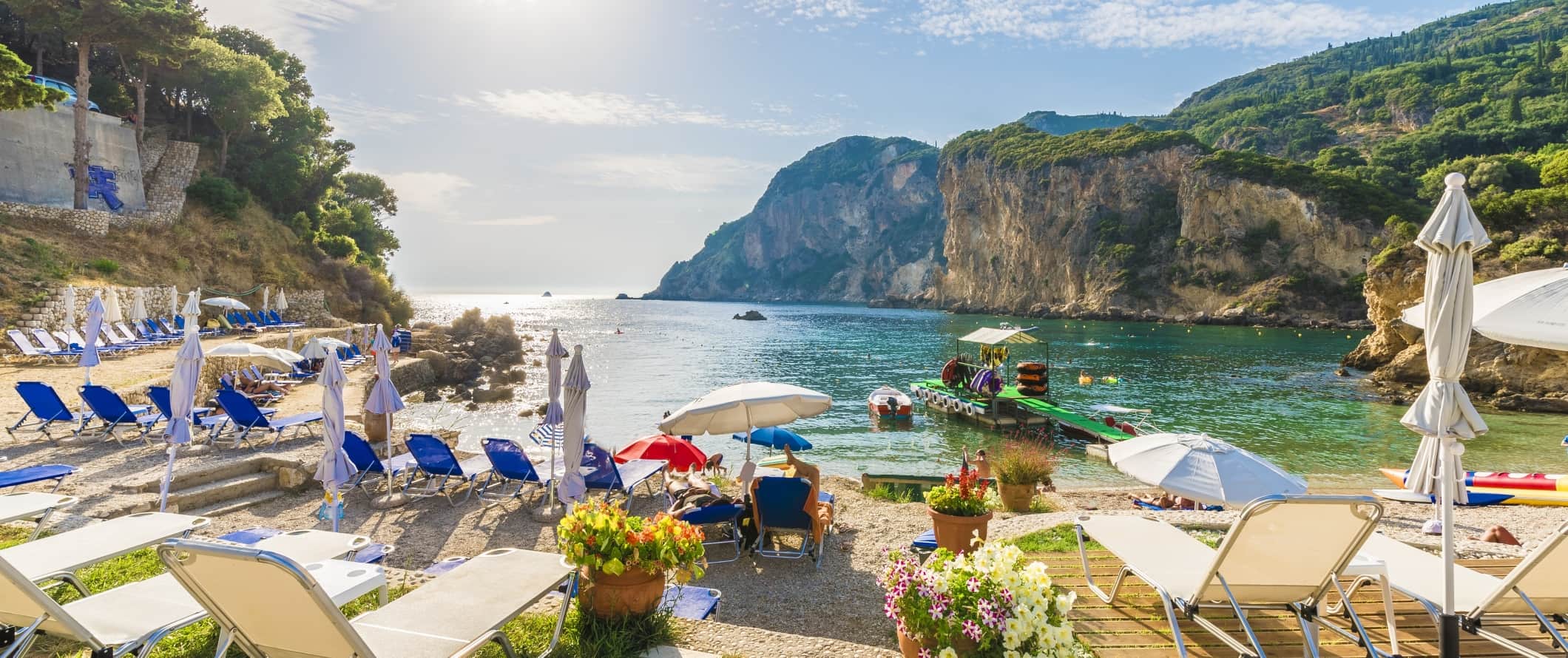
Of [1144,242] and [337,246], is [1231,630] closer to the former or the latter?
[337,246]

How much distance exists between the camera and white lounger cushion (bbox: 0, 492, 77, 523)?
4992 millimetres

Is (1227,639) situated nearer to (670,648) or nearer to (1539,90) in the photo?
(670,648)

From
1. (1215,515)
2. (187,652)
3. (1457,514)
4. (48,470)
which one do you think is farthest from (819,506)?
(1457,514)

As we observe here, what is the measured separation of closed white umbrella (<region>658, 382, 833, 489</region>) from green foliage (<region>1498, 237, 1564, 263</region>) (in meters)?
36.6

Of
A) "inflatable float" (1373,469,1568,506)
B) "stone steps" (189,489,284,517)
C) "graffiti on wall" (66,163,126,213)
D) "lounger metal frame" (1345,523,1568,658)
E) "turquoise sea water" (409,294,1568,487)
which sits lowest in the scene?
"turquoise sea water" (409,294,1568,487)

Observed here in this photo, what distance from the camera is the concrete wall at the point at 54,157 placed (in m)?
26.1

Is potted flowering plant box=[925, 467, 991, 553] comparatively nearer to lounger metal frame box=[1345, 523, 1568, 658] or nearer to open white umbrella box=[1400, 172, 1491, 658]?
lounger metal frame box=[1345, 523, 1568, 658]

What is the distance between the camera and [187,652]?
3.77 metres

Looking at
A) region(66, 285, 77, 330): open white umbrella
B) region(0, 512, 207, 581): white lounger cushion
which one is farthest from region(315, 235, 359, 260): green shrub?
region(0, 512, 207, 581): white lounger cushion

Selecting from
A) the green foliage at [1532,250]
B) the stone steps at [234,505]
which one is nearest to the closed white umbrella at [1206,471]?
the stone steps at [234,505]

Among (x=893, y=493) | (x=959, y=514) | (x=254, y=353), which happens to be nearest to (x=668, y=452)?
(x=893, y=493)

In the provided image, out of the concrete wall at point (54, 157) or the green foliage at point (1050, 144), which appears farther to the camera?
the green foliage at point (1050, 144)

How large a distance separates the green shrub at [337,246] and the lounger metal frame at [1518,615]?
4638cm

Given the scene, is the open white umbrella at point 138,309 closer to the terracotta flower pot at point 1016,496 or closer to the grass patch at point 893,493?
the grass patch at point 893,493
